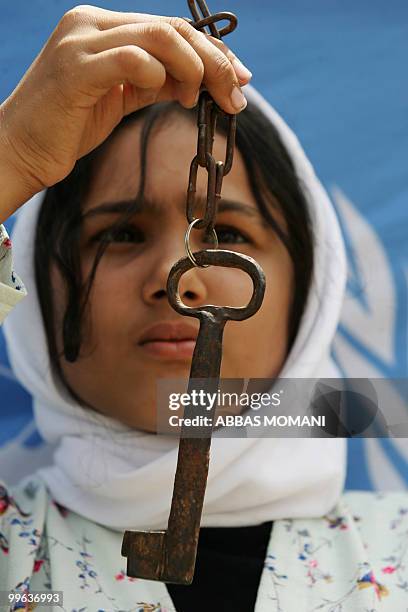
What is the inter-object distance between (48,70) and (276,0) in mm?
985

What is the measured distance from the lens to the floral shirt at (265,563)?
1.14 meters

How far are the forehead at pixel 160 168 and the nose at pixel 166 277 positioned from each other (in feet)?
0.21

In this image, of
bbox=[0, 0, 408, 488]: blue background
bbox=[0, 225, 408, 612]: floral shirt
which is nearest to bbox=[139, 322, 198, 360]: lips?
bbox=[0, 225, 408, 612]: floral shirt

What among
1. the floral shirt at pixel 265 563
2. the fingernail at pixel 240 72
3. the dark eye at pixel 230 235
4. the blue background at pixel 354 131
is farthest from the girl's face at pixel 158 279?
the blue background at pixel 354 131

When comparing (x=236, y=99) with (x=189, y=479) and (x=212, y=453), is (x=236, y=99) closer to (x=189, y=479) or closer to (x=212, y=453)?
(x=189, y=479)

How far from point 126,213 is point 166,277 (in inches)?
5.5

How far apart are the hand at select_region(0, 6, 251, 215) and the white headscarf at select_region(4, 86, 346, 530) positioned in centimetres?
47

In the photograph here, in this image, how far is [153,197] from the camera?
1294 mm

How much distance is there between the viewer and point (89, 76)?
0.89 metres

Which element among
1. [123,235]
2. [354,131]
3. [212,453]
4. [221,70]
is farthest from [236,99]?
[354,131]

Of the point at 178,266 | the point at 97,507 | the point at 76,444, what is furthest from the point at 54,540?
the point at 178,266

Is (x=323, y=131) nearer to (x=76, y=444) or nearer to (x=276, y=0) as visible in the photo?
(x=276, y=0)

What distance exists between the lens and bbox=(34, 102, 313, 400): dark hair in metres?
1.37

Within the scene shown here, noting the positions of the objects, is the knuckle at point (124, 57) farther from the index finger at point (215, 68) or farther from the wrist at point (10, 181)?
the wrist at point (10, 181)
